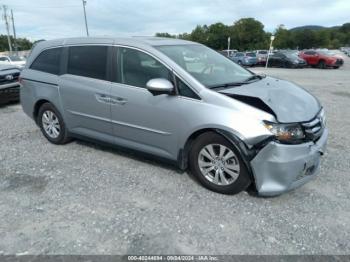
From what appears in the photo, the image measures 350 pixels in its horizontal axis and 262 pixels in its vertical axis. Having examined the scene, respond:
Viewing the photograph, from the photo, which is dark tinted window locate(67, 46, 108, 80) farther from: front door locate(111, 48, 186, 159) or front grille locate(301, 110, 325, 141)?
front grille locate(301, 110, 325, 141)

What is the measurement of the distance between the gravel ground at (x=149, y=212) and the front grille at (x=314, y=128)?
Result: 0.68 metres

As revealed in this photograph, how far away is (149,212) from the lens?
10.2ft

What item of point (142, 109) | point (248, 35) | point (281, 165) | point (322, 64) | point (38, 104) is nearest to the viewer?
point (281, 165)

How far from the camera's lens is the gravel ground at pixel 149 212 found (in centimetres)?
262

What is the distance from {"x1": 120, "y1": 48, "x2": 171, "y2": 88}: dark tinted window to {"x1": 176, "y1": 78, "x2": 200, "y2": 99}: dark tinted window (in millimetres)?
159

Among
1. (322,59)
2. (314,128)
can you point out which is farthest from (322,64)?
(314,128)

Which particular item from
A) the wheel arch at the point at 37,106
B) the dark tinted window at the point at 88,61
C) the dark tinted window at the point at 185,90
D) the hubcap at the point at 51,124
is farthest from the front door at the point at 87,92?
the dark tinted window at the point at 185,90

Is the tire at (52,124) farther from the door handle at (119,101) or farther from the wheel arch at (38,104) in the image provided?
the door handle at (119,101)

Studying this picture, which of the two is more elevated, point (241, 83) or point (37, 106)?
point (241, 83)

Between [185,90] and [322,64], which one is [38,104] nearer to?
[185,90]

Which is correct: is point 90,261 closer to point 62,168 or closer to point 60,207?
point 60,207

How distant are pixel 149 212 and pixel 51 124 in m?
2.81

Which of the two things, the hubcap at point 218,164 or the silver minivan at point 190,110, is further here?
the hubcap at point 218,164

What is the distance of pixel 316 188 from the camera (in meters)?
3.53
